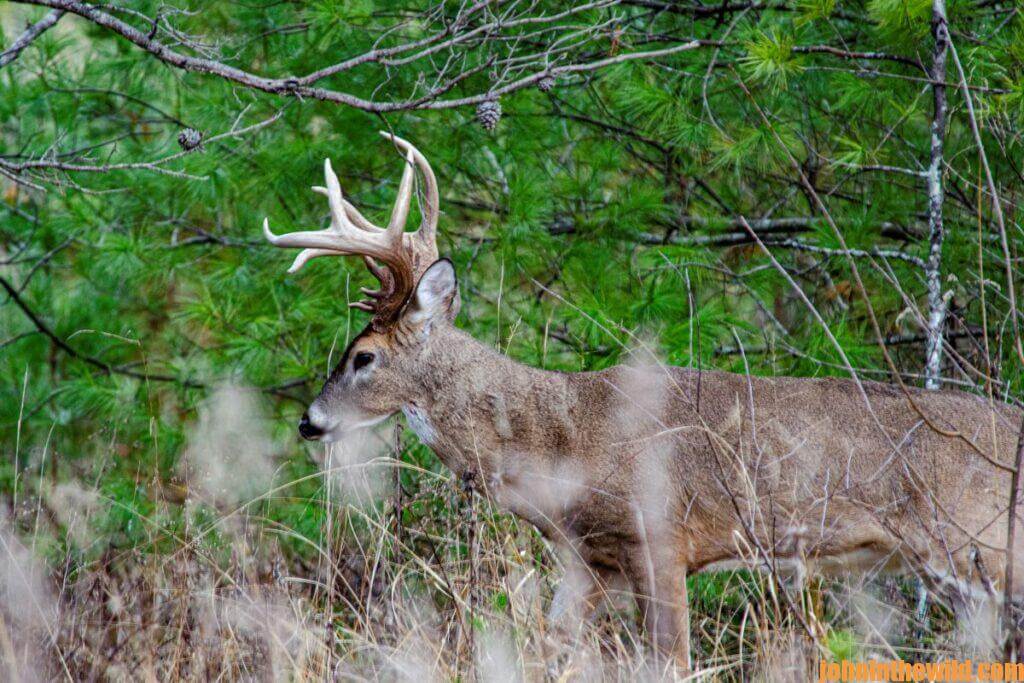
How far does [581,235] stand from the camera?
5.98 metres

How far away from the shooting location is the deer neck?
474cm

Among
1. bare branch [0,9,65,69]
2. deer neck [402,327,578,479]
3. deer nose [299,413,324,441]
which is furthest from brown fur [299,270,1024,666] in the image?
bare branch [0,9,65,69]

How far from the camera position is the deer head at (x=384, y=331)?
485cm

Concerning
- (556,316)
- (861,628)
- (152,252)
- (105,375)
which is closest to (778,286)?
(556,316)

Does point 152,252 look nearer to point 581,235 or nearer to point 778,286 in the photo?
point 581,235

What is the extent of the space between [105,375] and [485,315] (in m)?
2.92

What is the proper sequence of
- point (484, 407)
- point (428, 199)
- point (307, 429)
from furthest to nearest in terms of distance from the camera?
point (428, 199) < point (307, 429) < point (484, 407)

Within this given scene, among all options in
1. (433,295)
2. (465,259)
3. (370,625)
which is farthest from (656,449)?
(465,259)

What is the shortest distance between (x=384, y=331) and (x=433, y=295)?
10.8 inches

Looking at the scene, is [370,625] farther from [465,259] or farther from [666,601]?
[465,259]

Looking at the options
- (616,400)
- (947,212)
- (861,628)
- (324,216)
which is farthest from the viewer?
(324,216)

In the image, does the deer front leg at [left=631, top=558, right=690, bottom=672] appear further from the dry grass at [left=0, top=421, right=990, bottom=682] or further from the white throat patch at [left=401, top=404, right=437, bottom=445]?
the white throat patch at [left=401, top=404, right=437, bottom=445]

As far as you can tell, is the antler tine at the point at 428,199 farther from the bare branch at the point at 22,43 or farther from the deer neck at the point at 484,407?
the bare branch at the point at 22,43

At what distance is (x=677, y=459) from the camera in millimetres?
4625
